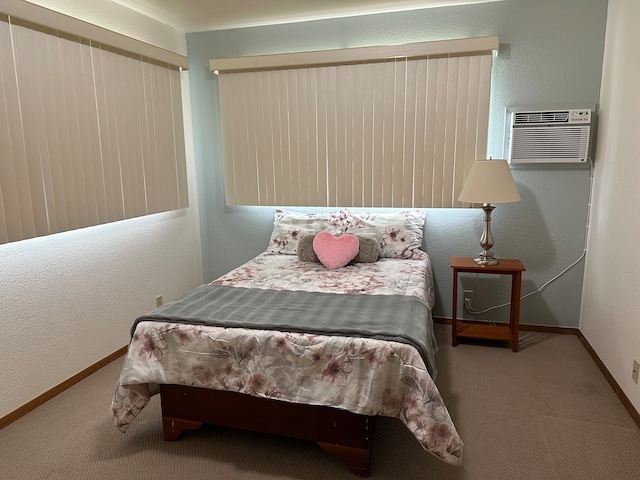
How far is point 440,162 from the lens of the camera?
3.37 meters

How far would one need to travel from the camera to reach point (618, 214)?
2.66 metres

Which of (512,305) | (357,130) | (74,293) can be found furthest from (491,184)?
(74,293)

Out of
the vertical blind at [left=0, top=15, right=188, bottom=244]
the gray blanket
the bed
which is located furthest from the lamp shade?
the vertical blind at [left=0, top=15, right=188, bottom=244]

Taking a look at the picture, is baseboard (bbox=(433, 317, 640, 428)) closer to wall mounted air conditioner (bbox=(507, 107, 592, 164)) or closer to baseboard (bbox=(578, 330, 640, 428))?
baseboard (bbox=(578, 330, 640, 428))

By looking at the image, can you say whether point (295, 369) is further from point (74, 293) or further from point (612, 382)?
point (612, 382)

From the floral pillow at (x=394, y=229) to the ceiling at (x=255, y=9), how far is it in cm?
149

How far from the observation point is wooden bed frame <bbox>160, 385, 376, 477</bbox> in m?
1.94

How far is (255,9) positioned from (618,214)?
2757 mm

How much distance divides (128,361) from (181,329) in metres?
0.30

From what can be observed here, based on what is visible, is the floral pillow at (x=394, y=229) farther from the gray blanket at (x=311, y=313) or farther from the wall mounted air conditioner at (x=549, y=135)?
the gray blanket at (x=311, y=313)

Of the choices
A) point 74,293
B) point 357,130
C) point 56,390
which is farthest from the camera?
point 357,130

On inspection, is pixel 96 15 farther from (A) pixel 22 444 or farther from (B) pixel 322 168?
(A) pixel 22 444

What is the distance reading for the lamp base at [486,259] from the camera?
124 inches

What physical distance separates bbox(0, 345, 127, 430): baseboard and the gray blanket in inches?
34.6
